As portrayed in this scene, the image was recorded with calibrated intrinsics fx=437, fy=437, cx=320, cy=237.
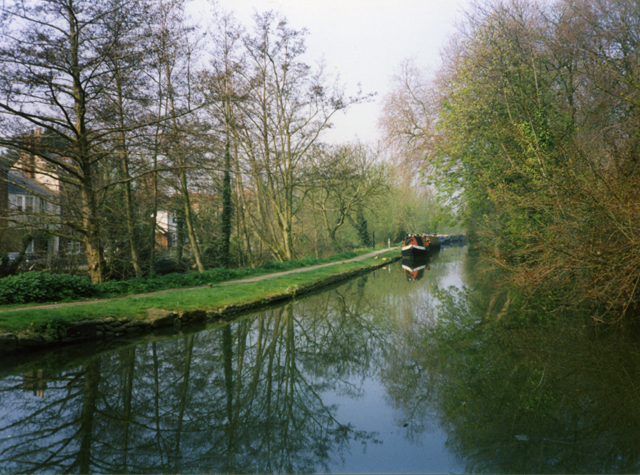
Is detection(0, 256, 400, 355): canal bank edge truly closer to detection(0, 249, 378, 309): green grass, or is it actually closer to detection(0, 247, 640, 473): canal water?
detection(0, 247, 640, 473): canal water

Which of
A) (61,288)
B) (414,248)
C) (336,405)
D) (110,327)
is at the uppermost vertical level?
(414,248)

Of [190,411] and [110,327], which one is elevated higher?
[110,327]

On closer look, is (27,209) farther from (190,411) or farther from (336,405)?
(336,405)

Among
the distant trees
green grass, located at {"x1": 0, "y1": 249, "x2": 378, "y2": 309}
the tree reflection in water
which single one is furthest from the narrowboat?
the tree reflection in water

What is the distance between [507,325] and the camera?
8602 mm

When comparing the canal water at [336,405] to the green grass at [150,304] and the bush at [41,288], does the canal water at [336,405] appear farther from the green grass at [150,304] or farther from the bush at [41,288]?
the bush at [41,288]

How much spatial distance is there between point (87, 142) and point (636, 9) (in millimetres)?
12689

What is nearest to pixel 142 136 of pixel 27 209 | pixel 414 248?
pixel 27 209

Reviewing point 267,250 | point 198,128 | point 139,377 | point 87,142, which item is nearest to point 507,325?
point 139,377

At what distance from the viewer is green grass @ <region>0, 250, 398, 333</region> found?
301 inches

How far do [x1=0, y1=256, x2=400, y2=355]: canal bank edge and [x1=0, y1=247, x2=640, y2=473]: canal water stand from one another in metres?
0.79

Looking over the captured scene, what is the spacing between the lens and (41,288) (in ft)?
32.6

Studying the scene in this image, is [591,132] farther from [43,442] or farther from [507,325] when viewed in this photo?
[43,442]

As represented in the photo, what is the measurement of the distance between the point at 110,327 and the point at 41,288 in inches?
114
